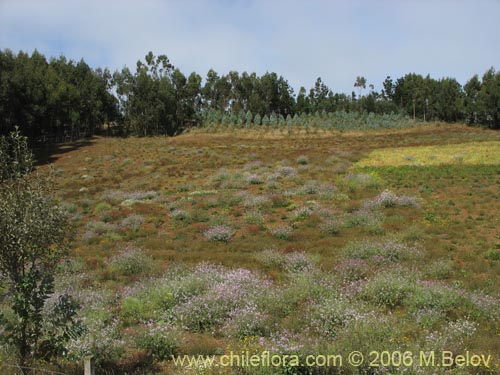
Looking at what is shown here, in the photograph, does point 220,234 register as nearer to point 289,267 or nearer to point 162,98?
point 289,267

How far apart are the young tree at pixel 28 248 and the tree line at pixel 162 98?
4964 centimetres

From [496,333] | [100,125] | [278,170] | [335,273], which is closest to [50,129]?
[100,125]

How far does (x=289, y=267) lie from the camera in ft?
42.2

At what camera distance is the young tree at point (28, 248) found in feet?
22.4

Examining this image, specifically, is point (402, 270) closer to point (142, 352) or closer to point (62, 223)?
point (142, 352)

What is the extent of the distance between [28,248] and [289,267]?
7.91 m

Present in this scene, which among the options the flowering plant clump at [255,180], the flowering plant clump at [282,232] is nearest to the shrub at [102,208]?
the flowering plant clump at [255,180]

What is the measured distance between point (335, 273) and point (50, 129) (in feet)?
213

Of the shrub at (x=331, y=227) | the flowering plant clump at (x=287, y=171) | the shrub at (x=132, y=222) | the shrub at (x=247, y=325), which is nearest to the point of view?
the shrub at (x=247, y=325)

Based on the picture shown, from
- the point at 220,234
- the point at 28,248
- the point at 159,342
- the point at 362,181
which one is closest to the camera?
the point at 28,248

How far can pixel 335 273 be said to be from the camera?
12.2m

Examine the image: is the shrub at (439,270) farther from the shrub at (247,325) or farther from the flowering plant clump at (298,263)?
the shrub at (247,325)

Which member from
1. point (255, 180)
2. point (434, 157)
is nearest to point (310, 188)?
point (255, 180)

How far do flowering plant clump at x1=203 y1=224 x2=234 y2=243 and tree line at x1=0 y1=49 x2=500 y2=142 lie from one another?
43.5 metres
